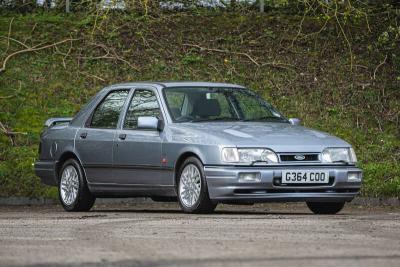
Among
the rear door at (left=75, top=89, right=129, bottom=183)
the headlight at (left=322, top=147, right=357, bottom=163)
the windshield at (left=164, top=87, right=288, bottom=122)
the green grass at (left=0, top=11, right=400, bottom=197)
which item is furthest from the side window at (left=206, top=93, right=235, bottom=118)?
the green grass at (left=0, top=11, right=400, bottom=197)

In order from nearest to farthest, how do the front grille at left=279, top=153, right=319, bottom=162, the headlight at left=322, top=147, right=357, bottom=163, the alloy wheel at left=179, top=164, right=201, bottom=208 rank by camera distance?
the front grille at left=279, top=153, right=319, bottom=162 < the alloy wheel at left=179, top=164, right=201, bottom=208 < the headlight at left=322, top=147, right=357, bottom=163

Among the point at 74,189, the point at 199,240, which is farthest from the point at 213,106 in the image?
the point at 199,240

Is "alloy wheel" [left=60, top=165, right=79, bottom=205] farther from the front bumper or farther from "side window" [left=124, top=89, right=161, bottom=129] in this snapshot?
the front bumper

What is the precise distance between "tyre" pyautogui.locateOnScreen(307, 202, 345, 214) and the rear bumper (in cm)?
345

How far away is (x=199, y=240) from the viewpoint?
391 inches

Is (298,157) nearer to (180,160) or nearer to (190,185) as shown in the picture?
(190,185)

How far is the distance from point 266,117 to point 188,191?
5.47 ft

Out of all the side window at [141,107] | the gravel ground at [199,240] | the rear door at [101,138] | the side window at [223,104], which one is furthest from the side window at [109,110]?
the gravel ground at [199,240]

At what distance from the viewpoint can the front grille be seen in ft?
45.7

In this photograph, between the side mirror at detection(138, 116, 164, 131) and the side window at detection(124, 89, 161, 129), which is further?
the side window at detection(124, 89, 161, 129)

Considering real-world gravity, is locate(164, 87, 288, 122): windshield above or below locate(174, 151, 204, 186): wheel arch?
above

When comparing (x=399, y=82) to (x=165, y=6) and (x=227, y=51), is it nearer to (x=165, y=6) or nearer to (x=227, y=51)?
(x=227, y=51)

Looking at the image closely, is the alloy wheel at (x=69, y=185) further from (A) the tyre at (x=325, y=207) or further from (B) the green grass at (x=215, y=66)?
(B) the green grass at (x=215, y=66)

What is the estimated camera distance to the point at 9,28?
27281 millimetres
